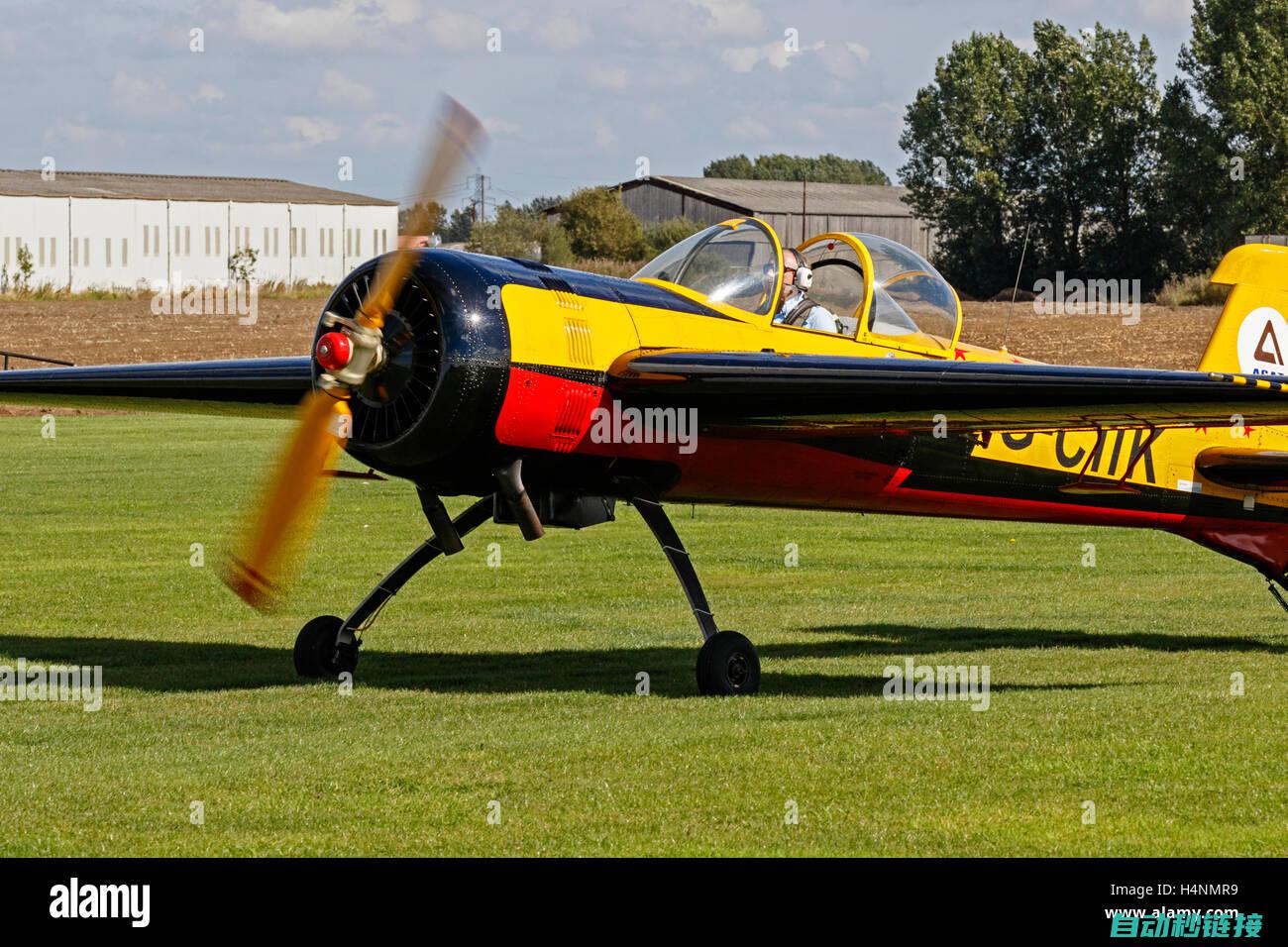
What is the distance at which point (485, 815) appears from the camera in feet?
29.2

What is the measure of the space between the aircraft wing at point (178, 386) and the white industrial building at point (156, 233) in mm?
72837

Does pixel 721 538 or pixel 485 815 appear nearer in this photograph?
pixel 485 815

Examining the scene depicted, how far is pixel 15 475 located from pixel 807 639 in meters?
19.3

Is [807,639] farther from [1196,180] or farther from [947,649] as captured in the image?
[1196,180]

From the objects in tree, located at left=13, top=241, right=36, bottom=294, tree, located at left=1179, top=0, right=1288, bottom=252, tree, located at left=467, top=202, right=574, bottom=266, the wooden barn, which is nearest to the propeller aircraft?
tree, located at left=467, top=202, right=574, bottom=266

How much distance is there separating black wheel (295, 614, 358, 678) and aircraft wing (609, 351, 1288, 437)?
318 centimetres

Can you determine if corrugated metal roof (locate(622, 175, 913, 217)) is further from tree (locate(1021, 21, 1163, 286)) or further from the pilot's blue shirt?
the pilot's blue shirt

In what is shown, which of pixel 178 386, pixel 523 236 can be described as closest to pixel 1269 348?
Result: pixel 178 386

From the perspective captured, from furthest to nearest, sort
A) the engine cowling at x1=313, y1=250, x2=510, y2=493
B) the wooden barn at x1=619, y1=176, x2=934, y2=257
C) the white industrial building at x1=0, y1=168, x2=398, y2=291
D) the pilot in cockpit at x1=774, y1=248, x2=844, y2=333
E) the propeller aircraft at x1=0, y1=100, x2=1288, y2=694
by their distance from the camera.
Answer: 1. the wooden barn at x1=619, y1=176, x2=934, y2=257
2. the white industrial building at x1=0, y1=168, x2=398, y2=291
3. the pilot in cockpit at x1=774, y1=248, x2=844, y2=333
4. the propeller aircraft at x1=0, y1=100, x2=1288, y2=694
5. the engine cowling at x1=313, y1=250, x2=510, y2=493

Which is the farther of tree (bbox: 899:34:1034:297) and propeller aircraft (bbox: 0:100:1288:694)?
tree (bbox: 899:34:1034:297)

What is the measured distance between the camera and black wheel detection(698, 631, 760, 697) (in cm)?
1291

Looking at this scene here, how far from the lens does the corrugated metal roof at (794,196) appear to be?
107625 mm

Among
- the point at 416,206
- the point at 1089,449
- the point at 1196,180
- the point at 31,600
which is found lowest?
the point at 31,600
